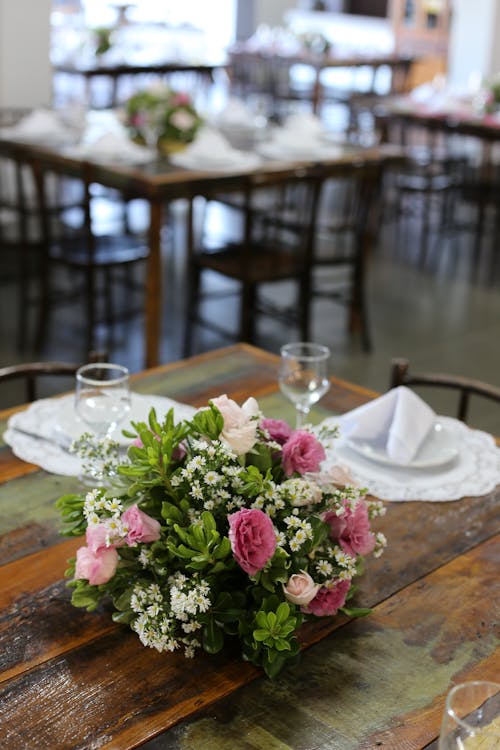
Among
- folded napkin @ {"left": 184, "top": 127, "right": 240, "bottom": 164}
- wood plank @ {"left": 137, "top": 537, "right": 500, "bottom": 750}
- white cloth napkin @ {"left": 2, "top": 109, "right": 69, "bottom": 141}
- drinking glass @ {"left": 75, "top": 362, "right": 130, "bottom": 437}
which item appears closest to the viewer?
wood plank @ {"left": 137, "top": 537, "right": 500, "bottom": 750}

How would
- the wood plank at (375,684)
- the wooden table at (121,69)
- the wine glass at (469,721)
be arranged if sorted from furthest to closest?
the wooden table at (121,69), the wood plank at (375,684), the wine glass at (469,721)

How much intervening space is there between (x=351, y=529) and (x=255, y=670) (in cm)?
20

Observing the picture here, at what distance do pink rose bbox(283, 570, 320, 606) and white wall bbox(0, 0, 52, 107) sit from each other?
444 cm

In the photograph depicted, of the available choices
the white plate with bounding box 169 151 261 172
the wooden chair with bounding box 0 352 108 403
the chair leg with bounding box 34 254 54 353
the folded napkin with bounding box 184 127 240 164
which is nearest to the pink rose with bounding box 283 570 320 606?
the wooden chair with bounding box 0 352 108 403

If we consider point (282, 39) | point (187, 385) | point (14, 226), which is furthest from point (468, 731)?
point (282, 39)

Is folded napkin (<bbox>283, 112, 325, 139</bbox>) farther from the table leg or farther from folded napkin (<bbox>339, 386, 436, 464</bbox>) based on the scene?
folded napkin (<bbox>339, 386, 436, 464</bbox>)

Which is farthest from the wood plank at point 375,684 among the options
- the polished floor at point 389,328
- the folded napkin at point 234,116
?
the folded napkin at point 234,116

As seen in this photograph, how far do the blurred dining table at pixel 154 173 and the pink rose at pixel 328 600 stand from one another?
2592mm

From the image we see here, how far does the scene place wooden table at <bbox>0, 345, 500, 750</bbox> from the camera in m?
1.09

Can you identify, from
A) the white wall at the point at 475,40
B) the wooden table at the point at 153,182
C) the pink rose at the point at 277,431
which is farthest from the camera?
the white wall at the point at 475,40

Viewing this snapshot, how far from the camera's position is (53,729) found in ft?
3.54

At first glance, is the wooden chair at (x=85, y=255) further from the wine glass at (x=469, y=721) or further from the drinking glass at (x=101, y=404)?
the wine glass at (x=469, y=721)

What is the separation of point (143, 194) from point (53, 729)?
2.81m

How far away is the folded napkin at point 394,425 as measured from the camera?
1.69 metres
